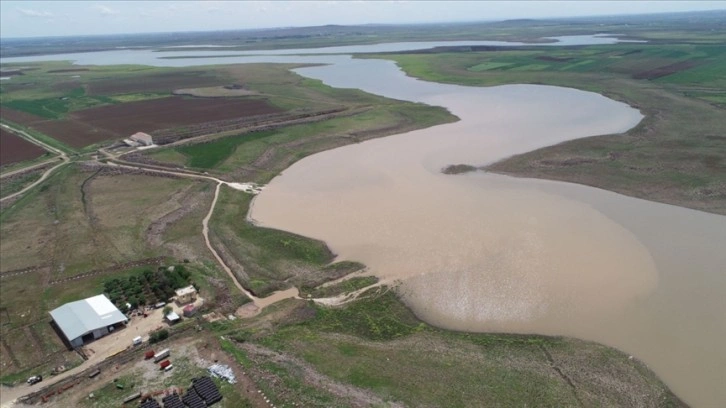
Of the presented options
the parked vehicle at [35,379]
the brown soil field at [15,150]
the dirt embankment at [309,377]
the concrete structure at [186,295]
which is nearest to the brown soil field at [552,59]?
the brown soil field at [15,150]

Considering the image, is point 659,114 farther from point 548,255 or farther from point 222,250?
point 222,250

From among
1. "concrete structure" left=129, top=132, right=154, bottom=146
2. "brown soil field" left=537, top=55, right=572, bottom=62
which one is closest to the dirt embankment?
"concrete structure" left=129, top=132, right=154, bottom=146

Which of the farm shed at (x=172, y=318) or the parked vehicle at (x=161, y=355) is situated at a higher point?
the farm shed at (x=172, y=318)

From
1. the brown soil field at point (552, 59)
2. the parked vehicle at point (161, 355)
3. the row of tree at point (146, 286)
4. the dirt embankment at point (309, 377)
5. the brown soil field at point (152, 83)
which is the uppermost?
the brown soil field at point (552, 59)

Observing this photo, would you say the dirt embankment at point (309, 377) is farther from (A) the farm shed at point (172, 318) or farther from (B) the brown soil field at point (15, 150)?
(B) the brown soil field at point (15, 150)

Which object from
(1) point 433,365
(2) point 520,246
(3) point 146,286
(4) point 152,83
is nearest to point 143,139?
(3) point 146,286

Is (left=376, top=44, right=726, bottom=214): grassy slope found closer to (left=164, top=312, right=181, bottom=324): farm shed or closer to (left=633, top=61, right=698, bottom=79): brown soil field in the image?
(left=633, top=61, right=698, bottom=79): brown soil field
